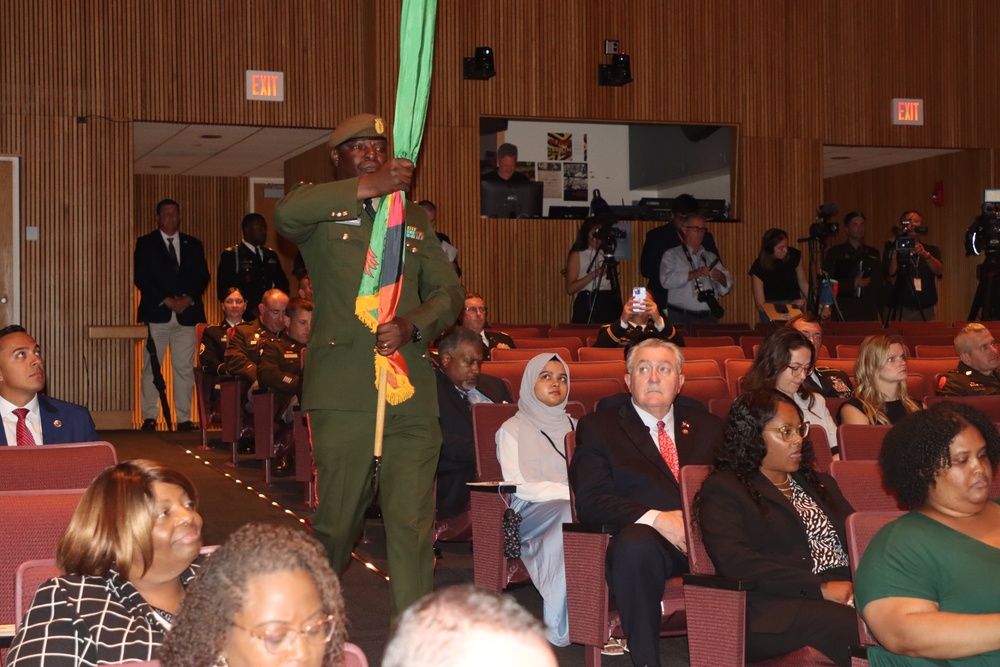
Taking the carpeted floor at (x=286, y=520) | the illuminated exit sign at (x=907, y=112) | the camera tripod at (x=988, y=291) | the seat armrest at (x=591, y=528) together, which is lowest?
the carpeted floor at (x=286, y=520)

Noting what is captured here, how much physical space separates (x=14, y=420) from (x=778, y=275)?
737 centimetres

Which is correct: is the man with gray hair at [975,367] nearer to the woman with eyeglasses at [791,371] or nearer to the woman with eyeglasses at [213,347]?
the woman with eyeglasses at [791,371]

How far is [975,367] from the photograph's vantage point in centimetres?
604

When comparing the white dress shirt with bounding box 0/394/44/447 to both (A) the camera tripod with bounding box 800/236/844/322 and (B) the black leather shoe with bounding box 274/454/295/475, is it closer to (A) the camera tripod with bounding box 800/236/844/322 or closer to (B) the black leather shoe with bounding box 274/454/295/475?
(B) the black leather shoe with bounding box 274/454/295/475

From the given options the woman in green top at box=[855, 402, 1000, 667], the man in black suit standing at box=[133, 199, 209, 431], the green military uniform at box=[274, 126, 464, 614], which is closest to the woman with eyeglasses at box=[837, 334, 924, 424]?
the green military uniform at box=[274, 126, 464, 614]

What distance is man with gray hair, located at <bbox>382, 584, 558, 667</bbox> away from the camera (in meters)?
0.96

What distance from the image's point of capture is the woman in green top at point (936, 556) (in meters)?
2.43

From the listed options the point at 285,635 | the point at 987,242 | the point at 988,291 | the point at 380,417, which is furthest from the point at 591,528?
the point at 988,291

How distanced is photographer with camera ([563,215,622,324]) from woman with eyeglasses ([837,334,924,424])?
4.62 metres

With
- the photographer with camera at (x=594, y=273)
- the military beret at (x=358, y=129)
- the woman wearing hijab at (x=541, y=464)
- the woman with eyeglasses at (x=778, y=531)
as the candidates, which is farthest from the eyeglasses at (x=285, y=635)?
the photographer with camera at (x=594, y=273)

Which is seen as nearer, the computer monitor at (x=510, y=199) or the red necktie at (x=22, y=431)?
the red necktie at (x=22, y=431)

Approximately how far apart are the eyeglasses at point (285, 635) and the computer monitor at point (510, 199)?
941 cm

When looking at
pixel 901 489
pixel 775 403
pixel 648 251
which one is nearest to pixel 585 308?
pixel 648 251

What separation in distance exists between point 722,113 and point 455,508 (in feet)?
23.0
